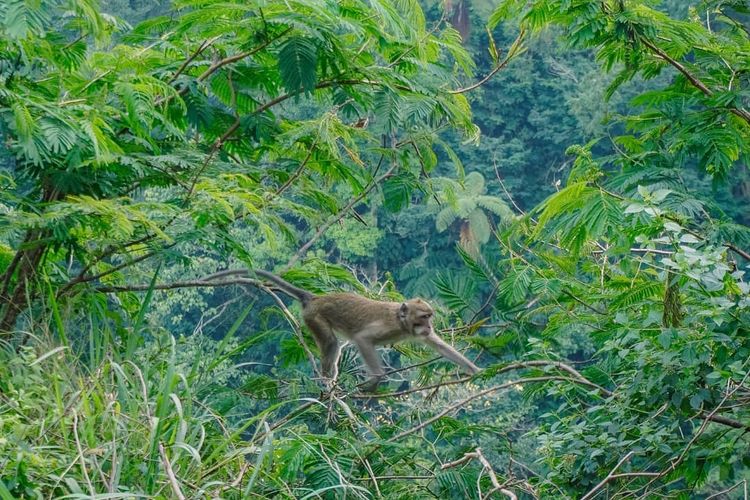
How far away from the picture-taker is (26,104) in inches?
159

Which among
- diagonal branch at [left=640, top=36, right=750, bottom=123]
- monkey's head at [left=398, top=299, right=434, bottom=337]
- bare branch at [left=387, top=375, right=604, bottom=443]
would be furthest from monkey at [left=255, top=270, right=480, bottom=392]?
diagonal branch at [left=640, top=36, right=750, bottom=123]

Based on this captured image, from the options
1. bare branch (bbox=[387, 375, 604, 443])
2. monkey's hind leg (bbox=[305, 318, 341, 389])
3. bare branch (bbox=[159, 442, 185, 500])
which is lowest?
monkey's hind leg (bbox=[305, 318, 341, 389])

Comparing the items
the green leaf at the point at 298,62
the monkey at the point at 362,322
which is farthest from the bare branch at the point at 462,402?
the monkey at the point at 362,322

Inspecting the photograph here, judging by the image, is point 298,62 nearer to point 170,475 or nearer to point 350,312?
point 350,312

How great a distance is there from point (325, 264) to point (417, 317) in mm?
638

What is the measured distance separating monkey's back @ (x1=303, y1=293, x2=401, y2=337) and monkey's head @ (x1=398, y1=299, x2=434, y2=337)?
0.09 metres

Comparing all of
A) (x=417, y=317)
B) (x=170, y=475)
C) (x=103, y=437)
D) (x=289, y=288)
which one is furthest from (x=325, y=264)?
(x=170, y=475)

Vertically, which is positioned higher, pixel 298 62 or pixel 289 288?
pixel 298 62

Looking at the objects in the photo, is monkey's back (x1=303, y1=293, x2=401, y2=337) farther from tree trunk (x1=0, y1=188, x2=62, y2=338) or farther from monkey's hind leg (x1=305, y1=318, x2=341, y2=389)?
tree trunk (x1=0, y1=188, x2=62, y2=338)

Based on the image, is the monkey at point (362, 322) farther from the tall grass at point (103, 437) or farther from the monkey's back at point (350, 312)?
the tall grass at point (103, 437)

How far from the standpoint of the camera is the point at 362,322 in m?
6.30

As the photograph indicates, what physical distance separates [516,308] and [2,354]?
2311 millimetres

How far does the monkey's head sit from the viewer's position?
6.02 m

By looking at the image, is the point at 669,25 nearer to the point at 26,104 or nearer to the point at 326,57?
the point at 326,57
